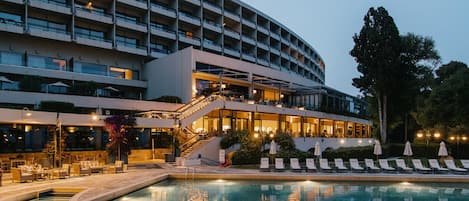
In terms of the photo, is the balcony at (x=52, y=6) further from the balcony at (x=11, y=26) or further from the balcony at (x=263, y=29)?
the balcony at (x=263, y=29)

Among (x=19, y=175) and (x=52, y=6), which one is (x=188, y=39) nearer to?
(x=52, y=6)

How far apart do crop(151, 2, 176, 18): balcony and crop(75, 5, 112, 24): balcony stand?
507 centimetres

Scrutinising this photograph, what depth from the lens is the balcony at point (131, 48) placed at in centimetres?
4149

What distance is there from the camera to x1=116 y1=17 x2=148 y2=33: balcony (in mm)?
41434

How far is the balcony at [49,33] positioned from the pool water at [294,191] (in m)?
20.3

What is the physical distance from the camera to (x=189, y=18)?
4775 cm

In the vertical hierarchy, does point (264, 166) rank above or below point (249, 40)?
below

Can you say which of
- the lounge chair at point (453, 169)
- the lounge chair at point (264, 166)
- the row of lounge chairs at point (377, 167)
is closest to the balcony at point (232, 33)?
the lounge chair at point (264, 166)

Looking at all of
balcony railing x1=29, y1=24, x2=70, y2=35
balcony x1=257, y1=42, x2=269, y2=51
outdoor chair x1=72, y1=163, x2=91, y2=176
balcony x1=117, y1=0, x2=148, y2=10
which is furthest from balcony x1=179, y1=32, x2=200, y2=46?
outdoor chair x1=72, y1=163, x2=91, y2=176

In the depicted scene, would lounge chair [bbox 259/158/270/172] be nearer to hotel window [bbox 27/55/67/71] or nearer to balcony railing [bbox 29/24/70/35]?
hotel window [bbox 27/55/67/71]

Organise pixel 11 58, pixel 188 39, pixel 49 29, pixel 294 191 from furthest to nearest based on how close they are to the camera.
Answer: pixel 188 39 < pixel 49 29 < pixel 11 58 < pixel 294 191

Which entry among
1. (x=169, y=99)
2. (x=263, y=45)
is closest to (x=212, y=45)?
(x=263, y=45)

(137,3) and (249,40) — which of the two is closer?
(137,3)

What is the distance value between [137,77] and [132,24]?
17.3ft
